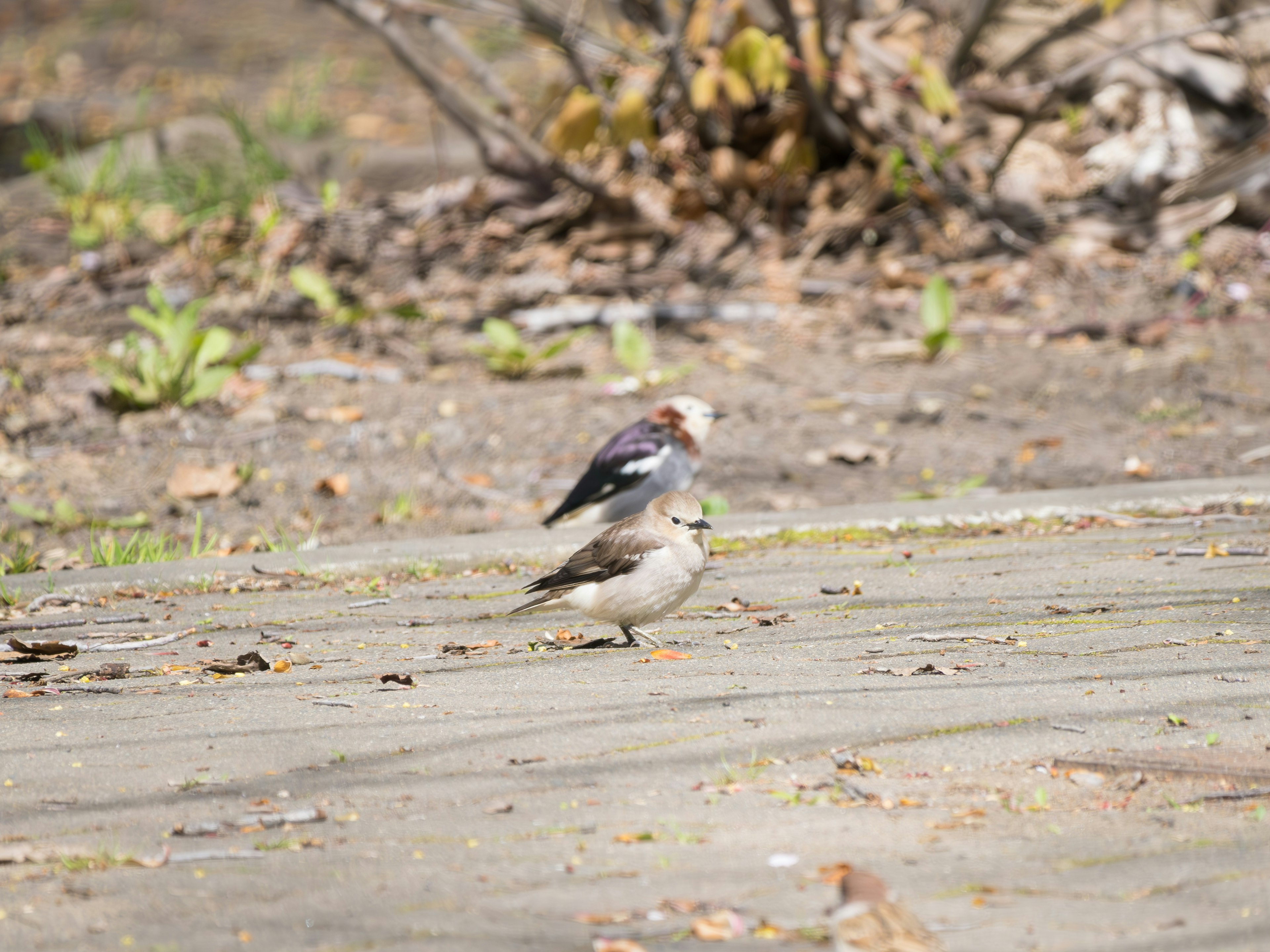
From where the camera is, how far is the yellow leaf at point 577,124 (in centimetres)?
782

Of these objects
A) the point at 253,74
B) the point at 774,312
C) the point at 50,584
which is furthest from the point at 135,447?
the point at 253,74

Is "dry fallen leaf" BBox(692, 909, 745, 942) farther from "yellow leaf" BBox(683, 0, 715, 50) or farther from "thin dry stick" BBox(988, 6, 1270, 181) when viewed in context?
"thin dry stick" BBox(988, 6, 1270, 181)

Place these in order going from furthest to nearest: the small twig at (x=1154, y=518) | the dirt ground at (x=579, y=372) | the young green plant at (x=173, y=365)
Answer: the young green plant at (x=173, y=365), the dirt ground at (x=579, y=372), the small twig at (x=1154, y=518)

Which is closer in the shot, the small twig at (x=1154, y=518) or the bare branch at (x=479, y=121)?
the small twig at (x=1154, y=518)

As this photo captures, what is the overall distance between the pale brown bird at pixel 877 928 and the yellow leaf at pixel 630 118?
6662 millimetres

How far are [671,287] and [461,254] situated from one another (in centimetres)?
164

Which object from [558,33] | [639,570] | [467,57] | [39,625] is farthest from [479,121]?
[639,570]

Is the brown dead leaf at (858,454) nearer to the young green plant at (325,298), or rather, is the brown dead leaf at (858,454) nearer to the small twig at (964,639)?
the small twig at (964,639)

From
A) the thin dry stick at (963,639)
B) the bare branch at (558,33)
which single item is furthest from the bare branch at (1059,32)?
Result: the thin dry stick at (963,639)

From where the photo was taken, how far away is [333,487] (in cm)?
588

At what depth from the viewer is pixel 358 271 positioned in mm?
9078

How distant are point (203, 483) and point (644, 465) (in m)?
2.05

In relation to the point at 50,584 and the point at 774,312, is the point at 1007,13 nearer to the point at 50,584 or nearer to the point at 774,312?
the point at 774,312

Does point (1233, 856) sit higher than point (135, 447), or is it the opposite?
point (1233, 856)
